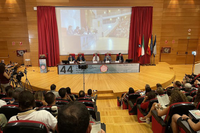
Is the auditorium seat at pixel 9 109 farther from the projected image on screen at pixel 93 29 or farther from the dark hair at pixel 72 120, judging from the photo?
the projected image on screen at pixel 93 29

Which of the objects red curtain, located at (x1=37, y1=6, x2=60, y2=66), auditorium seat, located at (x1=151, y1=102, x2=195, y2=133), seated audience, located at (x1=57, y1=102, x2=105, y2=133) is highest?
red curtain, located at (x1=37, y1=6, x2=60, y2=66)

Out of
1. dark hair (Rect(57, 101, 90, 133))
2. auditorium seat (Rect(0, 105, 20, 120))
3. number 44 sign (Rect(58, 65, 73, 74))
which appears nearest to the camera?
dark hair (Rect(57, 101, 90, 133))

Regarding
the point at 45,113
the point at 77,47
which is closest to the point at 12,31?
the point at 77,47

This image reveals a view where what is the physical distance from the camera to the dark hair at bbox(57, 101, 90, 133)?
0.83 metres

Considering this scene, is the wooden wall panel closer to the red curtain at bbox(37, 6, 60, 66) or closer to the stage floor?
the red curtain at bbox(37, 6, 60, 66)

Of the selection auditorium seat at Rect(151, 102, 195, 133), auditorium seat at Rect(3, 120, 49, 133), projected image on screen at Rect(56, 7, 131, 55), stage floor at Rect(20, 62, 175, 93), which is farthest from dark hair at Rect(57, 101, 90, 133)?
projected image on screen at Rect(56, 7, 131, 55)

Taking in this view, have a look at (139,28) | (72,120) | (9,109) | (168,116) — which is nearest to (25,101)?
(9,109)

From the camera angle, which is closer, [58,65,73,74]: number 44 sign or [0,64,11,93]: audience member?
[0,64,11,93]: audience member

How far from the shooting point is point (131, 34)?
29.0ft

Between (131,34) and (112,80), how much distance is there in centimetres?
396

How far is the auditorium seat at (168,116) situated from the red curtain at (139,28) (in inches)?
277

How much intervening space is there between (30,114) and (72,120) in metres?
0.95

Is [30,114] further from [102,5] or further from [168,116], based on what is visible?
[102,5]

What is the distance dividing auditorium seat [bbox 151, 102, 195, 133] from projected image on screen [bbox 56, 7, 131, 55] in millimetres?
6957
